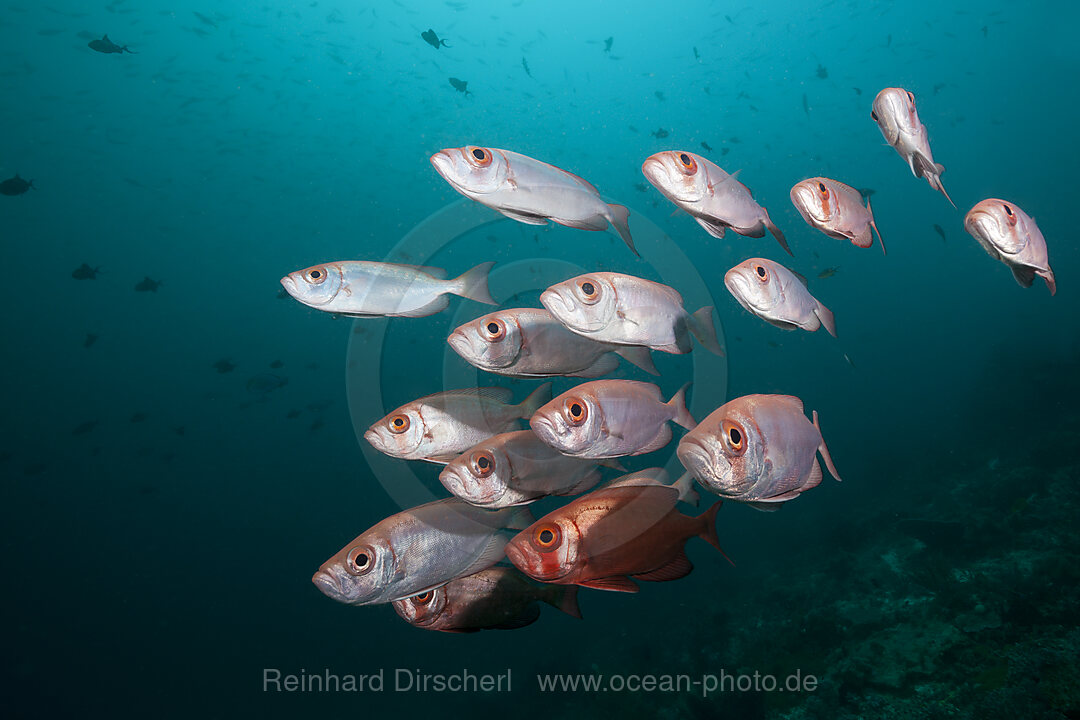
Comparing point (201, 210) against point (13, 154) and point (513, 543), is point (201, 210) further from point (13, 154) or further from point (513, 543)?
point (513, 543)

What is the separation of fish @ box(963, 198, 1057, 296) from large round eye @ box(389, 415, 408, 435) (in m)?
2.93

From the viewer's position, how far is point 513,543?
188 centimetres

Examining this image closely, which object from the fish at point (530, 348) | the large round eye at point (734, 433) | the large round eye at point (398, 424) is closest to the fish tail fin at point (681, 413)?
the fish at point (530, 348)

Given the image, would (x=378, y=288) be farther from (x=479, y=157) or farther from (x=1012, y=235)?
(x=1012, y=235)

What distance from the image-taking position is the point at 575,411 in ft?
6.34

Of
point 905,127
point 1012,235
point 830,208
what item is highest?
point 905,127

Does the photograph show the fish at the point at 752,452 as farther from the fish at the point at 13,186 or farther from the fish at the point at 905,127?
the fish at the point at 13,186

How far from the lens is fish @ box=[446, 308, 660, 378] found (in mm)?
2273

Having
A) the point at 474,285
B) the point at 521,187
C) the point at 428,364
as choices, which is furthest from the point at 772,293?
the point at 428,364

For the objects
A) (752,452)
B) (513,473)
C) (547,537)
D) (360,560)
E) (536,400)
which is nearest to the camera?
(752,452)

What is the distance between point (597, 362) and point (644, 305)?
569 mm

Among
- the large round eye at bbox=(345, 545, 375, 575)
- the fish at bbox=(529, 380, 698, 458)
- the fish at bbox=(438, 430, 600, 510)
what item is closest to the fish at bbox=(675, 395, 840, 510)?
the fish at bbox=(529, 380, 698, 458)

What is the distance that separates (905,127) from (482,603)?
331 cm

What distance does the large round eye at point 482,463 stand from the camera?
2129 mm
